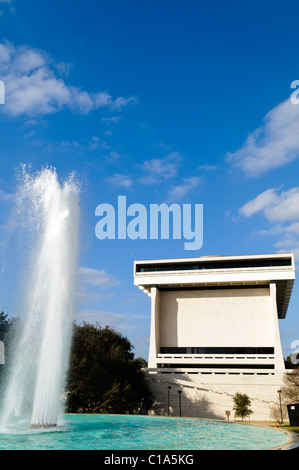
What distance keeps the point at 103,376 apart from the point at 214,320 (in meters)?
20.0

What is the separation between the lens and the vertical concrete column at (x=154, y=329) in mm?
48656

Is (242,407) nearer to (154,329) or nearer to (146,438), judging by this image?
(154,329)

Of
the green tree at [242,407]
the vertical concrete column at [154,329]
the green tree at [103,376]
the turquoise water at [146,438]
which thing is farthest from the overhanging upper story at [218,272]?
the turquoise water at [146,438]

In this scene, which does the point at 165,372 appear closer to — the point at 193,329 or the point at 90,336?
the point at 193,329

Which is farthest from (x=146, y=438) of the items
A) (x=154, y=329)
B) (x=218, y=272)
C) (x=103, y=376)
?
(x=154, y=329)

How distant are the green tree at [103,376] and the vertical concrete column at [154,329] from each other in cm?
701

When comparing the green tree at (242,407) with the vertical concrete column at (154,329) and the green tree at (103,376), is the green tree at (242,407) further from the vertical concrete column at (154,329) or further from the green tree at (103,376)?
the vertical concrete column at (154,329)

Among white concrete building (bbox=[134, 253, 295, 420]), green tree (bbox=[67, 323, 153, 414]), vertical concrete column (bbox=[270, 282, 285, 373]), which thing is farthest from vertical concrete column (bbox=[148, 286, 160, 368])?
vertical concrete column (bbox=[270, 282, 285, 373])

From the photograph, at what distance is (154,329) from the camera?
50000 mm

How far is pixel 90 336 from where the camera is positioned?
36.3 meters

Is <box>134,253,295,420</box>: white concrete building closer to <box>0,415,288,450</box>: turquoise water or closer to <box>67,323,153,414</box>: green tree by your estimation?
<box>67,323,153,414</box>: green tree

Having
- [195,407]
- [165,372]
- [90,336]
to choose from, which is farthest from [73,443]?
[165,372]
